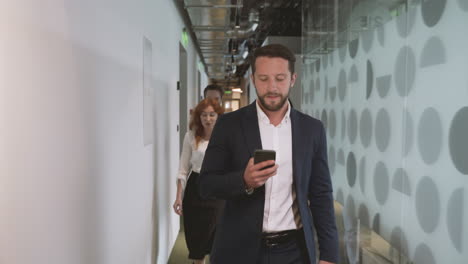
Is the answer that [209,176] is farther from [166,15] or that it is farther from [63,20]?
[166,15]

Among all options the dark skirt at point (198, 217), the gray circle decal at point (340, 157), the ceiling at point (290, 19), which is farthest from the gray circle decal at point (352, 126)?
the dark skirt at point (198, 217)

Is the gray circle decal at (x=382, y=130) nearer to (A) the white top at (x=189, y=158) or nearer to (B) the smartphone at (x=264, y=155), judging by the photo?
(A) the white top at (x=189, y=158)

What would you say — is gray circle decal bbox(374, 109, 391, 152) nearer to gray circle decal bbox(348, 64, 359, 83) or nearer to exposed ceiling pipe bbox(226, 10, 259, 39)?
gray circle decal bbox(348, 64, 359, 83)

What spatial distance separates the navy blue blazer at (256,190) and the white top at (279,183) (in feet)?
0.12

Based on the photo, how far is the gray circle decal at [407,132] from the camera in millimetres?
2680

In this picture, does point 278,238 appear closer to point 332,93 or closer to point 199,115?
point 199,115

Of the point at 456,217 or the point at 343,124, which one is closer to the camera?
the point at 456,217

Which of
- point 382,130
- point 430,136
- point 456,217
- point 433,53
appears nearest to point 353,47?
point 382,130

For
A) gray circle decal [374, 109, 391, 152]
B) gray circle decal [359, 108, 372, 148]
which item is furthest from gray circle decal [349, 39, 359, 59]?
gray circle decal [374, 109, 391, 152]

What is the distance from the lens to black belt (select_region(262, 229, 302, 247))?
1.71 metres

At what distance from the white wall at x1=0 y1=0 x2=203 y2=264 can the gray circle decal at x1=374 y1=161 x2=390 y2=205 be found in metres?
1.87

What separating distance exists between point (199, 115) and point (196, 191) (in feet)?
2.26

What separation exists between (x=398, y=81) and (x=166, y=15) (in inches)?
108

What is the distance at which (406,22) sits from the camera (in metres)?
2.77
